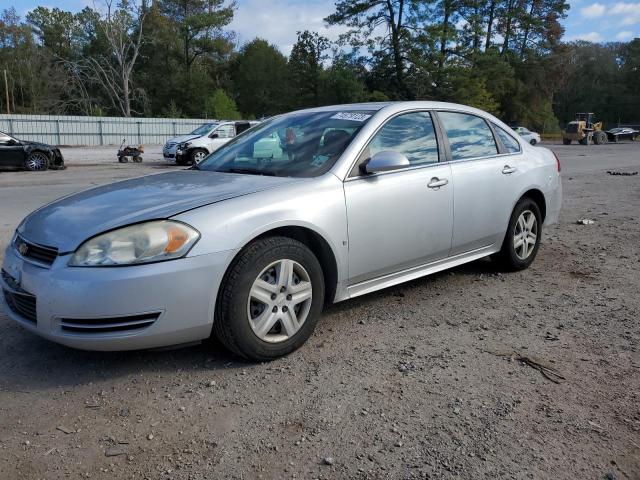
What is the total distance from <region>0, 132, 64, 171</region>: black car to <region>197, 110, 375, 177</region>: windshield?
16.2 metres

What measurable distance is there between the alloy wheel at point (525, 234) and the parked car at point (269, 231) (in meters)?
0.22

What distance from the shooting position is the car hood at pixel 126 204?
2.93 m

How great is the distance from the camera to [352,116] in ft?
13.2

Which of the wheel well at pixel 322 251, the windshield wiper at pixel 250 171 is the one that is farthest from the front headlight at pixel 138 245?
the windshield wiper at pixel 250 171

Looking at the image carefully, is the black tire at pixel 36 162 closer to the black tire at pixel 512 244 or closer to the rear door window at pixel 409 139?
the rear door window at pixel 409 139

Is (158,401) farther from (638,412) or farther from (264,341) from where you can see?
(638,412)

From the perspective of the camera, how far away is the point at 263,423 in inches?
102

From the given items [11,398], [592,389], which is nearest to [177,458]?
[11,398]

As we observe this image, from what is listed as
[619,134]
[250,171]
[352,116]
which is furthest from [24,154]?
[619,134]

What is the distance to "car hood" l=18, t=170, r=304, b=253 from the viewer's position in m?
2.93

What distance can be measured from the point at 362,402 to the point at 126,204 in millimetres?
1743

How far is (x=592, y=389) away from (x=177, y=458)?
7.06 ft

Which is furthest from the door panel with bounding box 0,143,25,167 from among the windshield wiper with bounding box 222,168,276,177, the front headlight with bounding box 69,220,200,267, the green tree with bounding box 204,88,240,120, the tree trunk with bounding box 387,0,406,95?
the tree trunk with bounding box 387,0,406,95

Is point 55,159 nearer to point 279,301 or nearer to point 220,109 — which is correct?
point 279,301
